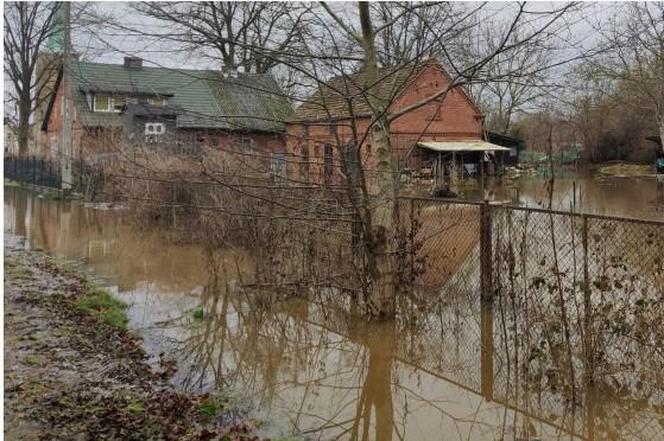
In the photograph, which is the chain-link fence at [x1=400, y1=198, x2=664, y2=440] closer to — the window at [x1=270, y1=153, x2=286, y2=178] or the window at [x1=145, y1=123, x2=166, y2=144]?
the window at [x1=270, y1=153, x2=286, y2=178]

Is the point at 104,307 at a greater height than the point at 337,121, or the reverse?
the point at 337,121

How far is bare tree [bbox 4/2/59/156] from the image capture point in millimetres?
28444

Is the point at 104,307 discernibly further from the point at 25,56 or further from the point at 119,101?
the point at 25,56

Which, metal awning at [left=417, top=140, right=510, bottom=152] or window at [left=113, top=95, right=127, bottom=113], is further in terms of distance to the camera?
metal awning at [left=417, top=140, right=510, bottom=152]

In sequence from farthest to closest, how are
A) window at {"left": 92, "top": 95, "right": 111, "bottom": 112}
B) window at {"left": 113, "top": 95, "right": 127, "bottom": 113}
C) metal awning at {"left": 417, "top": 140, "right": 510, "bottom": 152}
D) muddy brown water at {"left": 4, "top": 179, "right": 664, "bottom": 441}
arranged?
window at {"left": 92, "top": 95, "right": 111, "bottom": 112}, metal awning at {"left": 417, "top": 140, "right": 510, "bottom": 152}, window at {"left": 113, "top": 95, "right": 127, "bottom": 113}, muddy brown water at {"left": 4, "top": 179, "right": 664, "bottom": 441}

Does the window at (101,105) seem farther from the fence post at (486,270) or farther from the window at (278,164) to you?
the fence post at (486,270)

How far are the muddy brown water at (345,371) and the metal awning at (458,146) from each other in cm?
1841

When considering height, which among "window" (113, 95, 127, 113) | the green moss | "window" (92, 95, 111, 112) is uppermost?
"window" (92, 95, 111, 112)

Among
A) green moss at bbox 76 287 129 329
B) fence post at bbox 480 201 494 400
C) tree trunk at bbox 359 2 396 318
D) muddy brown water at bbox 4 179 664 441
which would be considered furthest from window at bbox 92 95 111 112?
fence post at bbox 480 201 494 400

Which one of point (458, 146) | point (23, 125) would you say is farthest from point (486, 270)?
point (23, 125)

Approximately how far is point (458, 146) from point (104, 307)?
2221cm

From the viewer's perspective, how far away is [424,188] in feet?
69.4

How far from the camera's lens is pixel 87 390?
4691 mm

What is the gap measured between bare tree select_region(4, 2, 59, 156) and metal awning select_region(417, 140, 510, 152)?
664 inches
